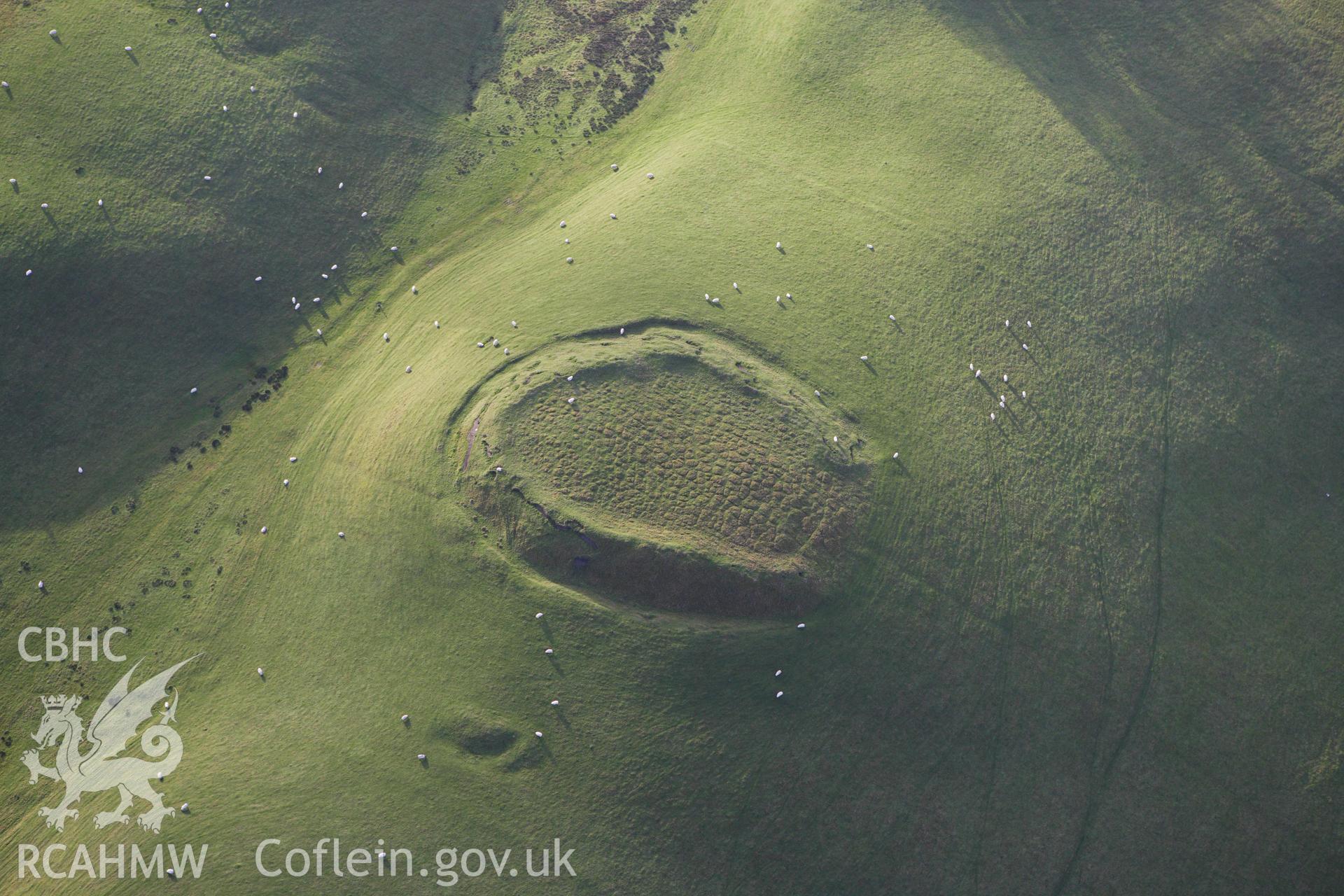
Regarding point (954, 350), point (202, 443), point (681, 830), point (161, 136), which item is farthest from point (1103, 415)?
point (161, 136)

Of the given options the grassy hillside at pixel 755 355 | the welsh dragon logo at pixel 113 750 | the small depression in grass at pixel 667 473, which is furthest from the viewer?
the small depression in grass at pixel 667 473

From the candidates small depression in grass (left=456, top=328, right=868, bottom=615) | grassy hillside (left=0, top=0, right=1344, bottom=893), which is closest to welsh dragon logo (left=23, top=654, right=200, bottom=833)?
grassy hillside (left=0, top=0, right=1344, bottom=893)

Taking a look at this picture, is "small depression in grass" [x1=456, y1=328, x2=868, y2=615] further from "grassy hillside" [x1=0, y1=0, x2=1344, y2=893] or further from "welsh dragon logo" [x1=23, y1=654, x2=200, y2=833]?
"welsh dragon logo" [x1=23, y1=654, x2=200, y2=833]

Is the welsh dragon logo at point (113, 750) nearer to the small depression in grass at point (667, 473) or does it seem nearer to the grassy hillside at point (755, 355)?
the grassy hillside at point (755, 355)

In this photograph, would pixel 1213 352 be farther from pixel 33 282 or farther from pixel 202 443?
pixel 33 282

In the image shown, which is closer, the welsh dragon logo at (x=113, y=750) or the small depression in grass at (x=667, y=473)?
the welsh dragon logo at (x=113, y=750)

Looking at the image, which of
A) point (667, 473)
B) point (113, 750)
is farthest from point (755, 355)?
point (113, 750)

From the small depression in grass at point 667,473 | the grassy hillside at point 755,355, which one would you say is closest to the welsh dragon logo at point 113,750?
the grassy hillside at point 755,355
